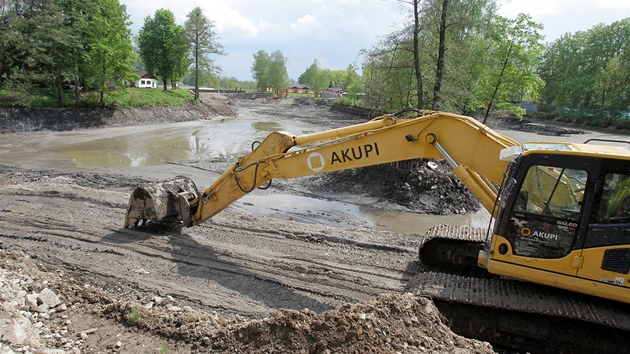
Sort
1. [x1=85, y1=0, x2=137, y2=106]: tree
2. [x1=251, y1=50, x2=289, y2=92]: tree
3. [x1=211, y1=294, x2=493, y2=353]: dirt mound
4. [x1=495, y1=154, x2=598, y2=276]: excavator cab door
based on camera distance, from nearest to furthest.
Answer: [x1=211, y1=294, x2=493, y2=353]: dirt mound → [x1=495, y1=154, x2=598, y2=276]: excavator cab door → [x1=85, y1=0, x2=137, y2=106]: tree → [x1=251, y1=50, x2=289, y2=92]: tree

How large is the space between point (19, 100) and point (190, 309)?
90.3ft

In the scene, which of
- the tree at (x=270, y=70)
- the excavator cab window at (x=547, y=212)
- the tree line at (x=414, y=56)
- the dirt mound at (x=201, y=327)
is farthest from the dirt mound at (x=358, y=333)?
the tree at (x=270, y=70)

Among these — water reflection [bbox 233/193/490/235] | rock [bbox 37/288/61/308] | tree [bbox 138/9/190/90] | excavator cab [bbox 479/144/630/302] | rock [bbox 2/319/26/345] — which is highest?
tree [bbox 138/9/190/90]

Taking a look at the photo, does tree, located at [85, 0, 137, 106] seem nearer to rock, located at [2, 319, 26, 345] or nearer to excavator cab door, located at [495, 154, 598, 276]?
rock, located at [2, 319, 26, 345]

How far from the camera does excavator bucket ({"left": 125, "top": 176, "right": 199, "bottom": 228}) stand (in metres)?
7.95

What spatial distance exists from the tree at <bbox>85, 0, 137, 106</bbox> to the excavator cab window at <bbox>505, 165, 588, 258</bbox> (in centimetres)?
3128

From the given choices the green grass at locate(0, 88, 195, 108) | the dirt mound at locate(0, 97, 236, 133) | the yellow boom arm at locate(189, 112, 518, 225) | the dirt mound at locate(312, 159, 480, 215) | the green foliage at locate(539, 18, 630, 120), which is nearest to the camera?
the yellow boom arm at locate(189, 112, 518, 225)

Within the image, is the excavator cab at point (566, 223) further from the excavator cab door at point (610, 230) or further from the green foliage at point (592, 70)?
the green foliage at point (592, 70)

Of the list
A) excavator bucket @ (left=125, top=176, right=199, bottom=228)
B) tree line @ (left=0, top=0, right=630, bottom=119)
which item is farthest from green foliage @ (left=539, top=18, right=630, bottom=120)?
excavator bucket @ (left=125, top=176, right=199, bottom=228)

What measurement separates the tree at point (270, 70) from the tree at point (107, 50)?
65984 mm

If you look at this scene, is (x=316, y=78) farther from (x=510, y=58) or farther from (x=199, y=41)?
(x=510, y=58)

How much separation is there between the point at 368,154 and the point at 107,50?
95.6 feet

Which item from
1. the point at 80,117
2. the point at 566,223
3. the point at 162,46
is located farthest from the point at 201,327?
the point at 162,46

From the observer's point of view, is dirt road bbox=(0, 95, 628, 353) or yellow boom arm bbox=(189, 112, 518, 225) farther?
yellow boom arm bbox=(189, 112, 518, 225)
